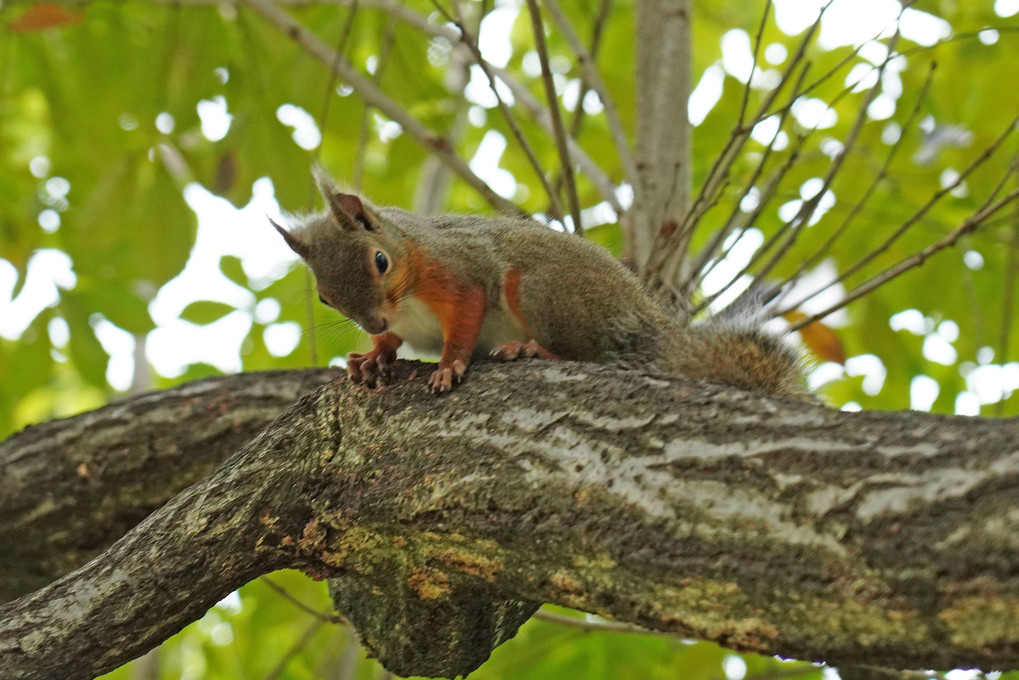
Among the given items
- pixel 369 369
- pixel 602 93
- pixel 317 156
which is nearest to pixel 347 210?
pixel 369 369

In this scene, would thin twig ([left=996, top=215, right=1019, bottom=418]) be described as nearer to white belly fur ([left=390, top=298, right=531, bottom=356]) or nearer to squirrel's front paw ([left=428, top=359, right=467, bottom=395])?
white belly fur ([left=390, top=298, right=531, bottom=356])

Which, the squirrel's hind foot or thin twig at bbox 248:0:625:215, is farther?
thin twig at bbox 248:0:625:215

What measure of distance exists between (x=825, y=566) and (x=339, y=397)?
97 centimetres

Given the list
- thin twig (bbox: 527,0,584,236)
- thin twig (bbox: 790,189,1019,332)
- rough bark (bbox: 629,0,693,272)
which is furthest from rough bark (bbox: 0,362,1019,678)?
rough bark (bbox: 629,0,693,272)

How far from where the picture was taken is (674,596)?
1.29 metres

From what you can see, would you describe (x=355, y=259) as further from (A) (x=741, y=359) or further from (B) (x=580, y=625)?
(B) (x=580, y=625)

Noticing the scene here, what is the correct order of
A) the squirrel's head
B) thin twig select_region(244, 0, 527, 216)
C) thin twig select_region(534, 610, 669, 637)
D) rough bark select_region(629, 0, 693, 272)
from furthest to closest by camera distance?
rough bark select_region(629, 0, 693, 272), thin twig select_region(244, 0, 527, 216), thin twig select_region(534, 610, 669, 637), the squirrel's head

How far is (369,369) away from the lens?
1889 millimetres

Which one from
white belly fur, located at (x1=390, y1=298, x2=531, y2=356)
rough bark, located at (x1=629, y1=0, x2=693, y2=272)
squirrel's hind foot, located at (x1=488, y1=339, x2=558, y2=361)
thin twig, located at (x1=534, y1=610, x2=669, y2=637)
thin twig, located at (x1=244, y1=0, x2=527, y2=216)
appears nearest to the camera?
squirrel's hind foot, located at (x1=488, y1=339, x2=558, y2=361)

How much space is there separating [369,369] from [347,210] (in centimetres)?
57

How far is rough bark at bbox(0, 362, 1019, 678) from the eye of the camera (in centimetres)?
116

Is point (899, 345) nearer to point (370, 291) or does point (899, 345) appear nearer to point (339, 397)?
point (370, 291)

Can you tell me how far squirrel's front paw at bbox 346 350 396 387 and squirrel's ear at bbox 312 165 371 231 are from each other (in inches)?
16.5

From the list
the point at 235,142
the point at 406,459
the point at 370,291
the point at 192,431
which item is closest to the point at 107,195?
the point at 235,142
